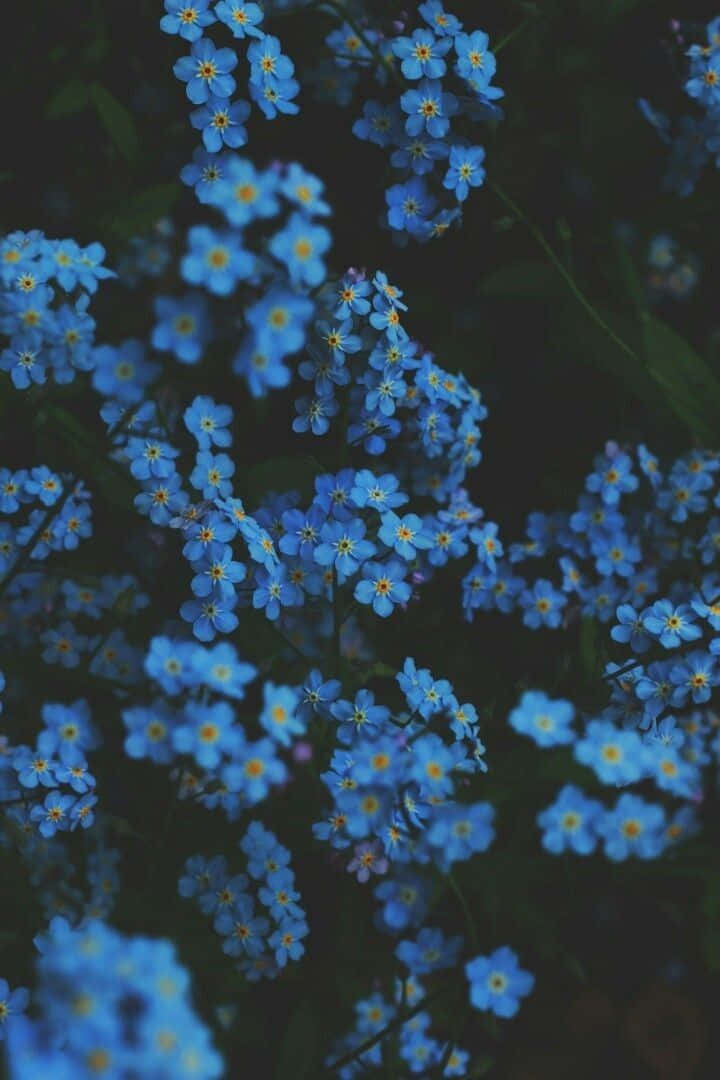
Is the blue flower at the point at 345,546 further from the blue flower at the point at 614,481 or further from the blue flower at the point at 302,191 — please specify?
the blue flower at the point at 614,481

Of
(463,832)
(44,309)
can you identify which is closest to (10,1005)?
(463,832)

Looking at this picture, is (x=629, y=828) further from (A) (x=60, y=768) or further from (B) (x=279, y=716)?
(A) (x=60, y=768)

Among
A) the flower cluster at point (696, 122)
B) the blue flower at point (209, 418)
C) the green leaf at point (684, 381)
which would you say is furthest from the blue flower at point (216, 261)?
the flower cluster at point (696, 122)

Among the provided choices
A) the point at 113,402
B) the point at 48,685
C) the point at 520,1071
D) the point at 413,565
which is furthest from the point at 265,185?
the point at 520,1071

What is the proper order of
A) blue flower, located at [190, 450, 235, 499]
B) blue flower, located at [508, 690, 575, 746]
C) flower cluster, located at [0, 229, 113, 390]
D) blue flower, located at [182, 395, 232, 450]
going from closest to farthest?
blue flower, located at [508, 690, 575, 746]
flower cluster, located at [0, 229, 113, 390]
blue flower, located at [190, 450, 235, 499]
blue flower, located at [182, 395, 232, 450]

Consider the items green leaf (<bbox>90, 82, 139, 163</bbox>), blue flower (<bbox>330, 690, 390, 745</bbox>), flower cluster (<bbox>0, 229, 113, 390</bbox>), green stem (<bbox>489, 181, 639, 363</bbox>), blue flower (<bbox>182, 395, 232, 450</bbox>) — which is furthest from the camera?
green leaf (<bbox>90, 82, 139, 163</bbox>)

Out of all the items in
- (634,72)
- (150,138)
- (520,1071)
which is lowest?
(520,1071)

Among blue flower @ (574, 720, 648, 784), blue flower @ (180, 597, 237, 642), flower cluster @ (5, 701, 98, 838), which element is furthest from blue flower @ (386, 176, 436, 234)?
blue flower @ (574, 720, 648, 784)

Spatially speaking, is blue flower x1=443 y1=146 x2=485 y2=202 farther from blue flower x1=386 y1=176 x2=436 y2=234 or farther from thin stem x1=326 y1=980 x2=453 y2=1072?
thin stem x1=326 y1=980 x2=453 y2=1072

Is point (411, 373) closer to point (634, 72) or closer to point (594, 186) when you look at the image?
point (594, 186)
